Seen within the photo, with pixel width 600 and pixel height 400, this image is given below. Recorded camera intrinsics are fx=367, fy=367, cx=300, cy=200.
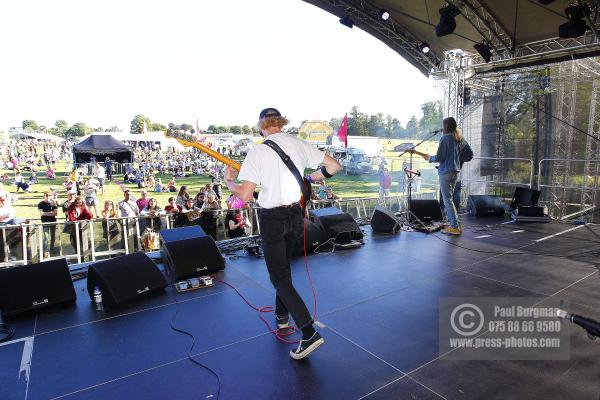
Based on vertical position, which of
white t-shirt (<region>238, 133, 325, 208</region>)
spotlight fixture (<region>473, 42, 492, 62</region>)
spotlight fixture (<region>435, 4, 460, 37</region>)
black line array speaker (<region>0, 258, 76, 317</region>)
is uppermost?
spotlight fixture (<region>435, 4, 460, 37</region>)

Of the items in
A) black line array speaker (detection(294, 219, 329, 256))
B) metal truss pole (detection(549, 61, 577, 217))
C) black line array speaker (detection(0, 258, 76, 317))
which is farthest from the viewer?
metal truss pole (detection(549, 61, 577, 217))

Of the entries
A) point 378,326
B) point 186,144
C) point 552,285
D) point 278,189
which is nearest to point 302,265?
point 378,326

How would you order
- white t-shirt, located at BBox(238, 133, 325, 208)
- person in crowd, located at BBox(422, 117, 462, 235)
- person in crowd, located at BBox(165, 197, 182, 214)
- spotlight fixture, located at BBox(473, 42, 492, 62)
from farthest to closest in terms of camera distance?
person in crowd, located at BBox(165, 197, 182, 214) < spotlight fixture, located at BBox(473, 42, 492, 62) < person in crowd, located at BBox(422, 117, 462, 235) < white t-shirt, located at BBox(238, 133, 325, 208)

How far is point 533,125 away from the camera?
33.2 feet

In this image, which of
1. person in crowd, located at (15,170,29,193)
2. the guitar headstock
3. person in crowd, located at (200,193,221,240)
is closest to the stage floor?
the guitar headstock

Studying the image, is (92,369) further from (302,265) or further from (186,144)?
(302,265)

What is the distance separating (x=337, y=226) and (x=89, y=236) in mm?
4671

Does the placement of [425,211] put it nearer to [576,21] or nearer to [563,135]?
[576,21]

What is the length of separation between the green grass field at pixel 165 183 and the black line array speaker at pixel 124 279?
982 cm

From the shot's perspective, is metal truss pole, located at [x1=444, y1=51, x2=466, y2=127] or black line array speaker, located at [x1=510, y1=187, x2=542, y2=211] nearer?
black line array speaker, located at [x1=510, y1=187, x2=542, y2=211]

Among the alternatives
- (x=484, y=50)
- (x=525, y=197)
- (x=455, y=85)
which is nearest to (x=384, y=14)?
(x=484, y=50)

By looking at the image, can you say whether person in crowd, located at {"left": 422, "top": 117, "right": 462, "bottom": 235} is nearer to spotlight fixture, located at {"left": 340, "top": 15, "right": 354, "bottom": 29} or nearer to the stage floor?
the stage floor

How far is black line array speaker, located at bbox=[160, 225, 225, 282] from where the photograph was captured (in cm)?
411

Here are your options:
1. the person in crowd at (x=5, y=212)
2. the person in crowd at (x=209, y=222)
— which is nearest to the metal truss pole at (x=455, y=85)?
the person in crowd at (x=209, y=222)
